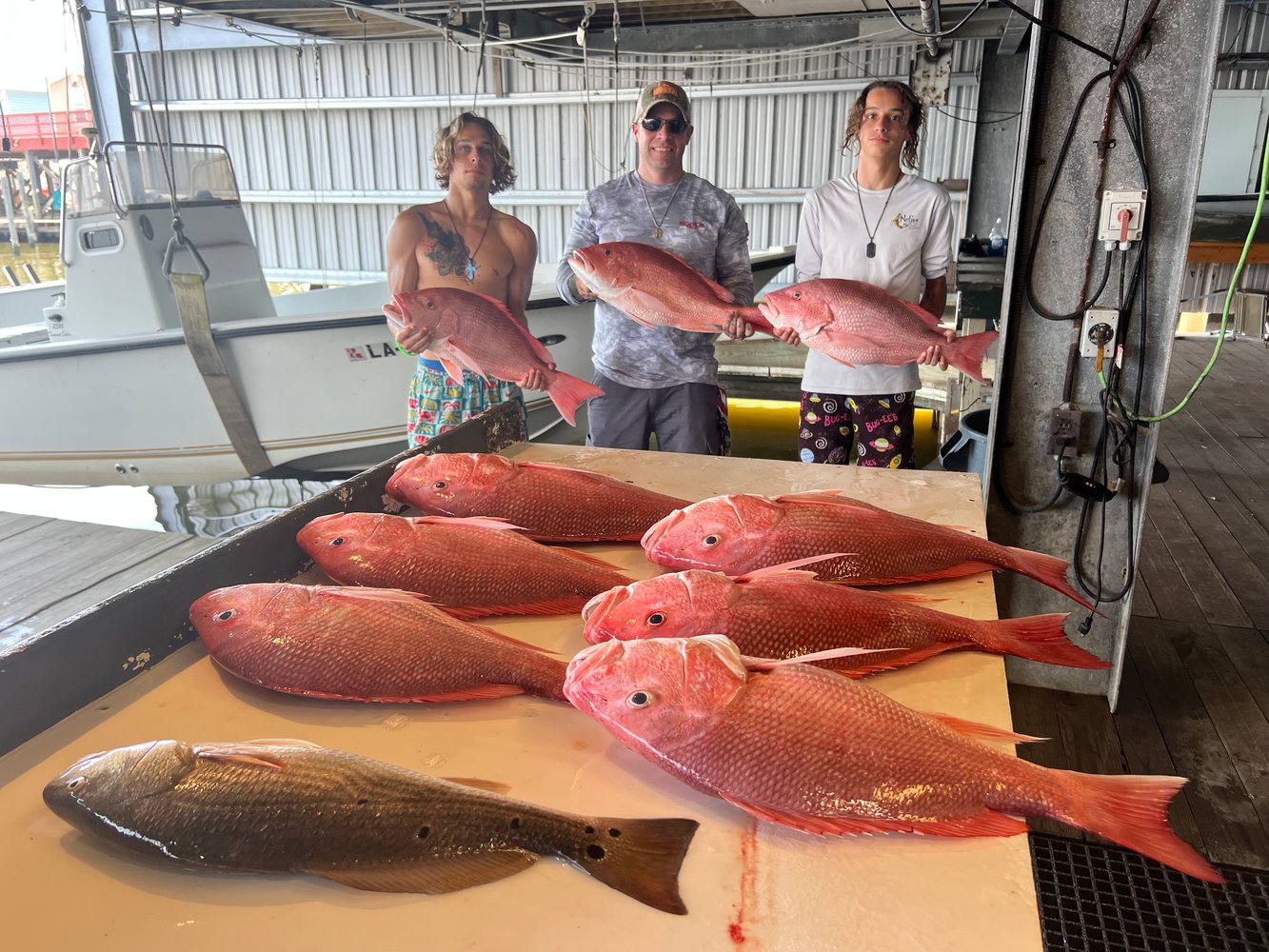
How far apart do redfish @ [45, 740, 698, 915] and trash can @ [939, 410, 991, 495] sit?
8.14ft

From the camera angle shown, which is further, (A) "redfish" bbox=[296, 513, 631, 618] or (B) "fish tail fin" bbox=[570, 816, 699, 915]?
(A) "redfish" bbox=[296, 513, 631, 618]

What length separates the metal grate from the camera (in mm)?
1951

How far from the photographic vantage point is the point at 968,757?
42.1 inches

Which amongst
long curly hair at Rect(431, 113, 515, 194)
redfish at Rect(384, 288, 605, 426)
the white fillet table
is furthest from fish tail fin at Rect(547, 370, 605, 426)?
the white fillet table

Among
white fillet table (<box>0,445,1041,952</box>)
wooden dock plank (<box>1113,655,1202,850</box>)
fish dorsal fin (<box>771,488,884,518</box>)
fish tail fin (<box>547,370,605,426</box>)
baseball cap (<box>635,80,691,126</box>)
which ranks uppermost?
baseball cap (<box>635,80,691,126</box>)

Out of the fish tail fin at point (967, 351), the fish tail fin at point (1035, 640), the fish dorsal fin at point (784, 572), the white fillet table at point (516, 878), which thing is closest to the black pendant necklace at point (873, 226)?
the fish tail fin at point (967, 351)

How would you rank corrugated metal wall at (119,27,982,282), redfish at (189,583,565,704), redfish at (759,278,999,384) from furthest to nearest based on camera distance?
corrugated metal wall at (119,27,982,282) < redfish at (759,278,999,384) < redfish at (189,583,565,704)

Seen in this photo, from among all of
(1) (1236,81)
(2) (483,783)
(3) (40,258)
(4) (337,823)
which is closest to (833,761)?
(2) (483,783)

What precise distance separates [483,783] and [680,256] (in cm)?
215

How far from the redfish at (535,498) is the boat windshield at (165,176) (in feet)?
13.8

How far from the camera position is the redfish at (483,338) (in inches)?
93.7

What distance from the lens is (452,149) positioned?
3045 mm

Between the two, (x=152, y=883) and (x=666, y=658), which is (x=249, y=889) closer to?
(x=152, y=883)

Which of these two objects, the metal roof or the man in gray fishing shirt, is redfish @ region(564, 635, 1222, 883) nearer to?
the man in gray fishing shirt
